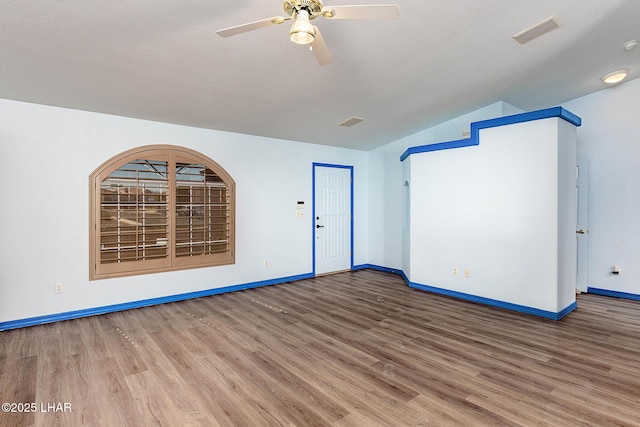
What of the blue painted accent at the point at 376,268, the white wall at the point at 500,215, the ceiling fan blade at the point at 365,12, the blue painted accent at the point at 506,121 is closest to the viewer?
the ceiling fan blade at the point at 365,12

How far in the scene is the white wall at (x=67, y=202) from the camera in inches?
141

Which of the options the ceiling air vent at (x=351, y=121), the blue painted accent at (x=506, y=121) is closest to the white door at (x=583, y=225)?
the blue painted accent at (x=506, y=121)

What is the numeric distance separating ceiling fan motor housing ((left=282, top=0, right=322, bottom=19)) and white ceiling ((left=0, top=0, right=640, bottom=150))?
0.47 metres

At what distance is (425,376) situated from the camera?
259 centimetres

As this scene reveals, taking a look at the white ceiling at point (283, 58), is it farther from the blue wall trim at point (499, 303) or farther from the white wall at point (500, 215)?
the blue wall trim at point (499, 303)

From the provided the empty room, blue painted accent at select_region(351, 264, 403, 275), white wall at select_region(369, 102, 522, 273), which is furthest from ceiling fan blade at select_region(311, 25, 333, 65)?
blue painted accent at select_region(351, 264, 403, 275)

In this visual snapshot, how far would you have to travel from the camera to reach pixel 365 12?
1988mm

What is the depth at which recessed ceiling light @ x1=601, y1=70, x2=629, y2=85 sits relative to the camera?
14.6ft

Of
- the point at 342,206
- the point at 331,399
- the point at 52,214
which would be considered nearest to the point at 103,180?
the point at 52,214

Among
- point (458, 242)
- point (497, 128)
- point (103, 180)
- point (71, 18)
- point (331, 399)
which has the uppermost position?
point (71, 18)

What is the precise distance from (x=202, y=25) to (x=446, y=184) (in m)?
3.97

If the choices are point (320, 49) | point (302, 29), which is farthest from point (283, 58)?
point (302, 29)

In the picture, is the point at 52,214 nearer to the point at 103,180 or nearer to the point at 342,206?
the point at 103,180

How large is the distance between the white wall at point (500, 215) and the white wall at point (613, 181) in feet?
4.60
